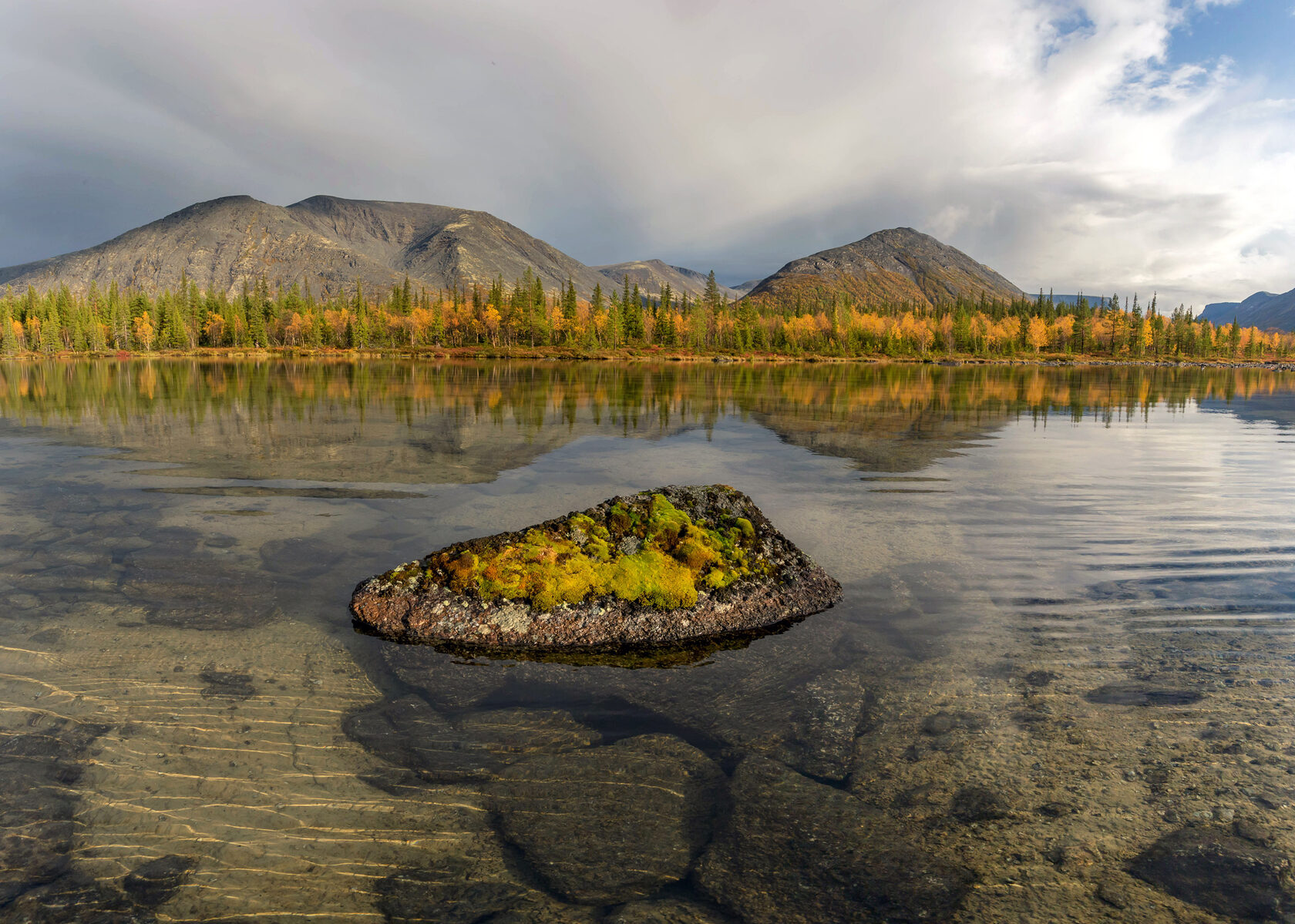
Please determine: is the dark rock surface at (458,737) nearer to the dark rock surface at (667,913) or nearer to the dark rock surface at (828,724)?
the dark rock surface at (667,913)

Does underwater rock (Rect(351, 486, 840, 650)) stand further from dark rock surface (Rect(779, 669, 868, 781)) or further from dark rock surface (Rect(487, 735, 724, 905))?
dark rock surface (Rect(487, 735, 724, 905))

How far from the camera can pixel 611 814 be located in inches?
217

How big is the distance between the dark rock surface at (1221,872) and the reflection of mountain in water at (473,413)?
1666 cm

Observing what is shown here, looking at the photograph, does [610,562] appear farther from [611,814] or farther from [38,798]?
[38,798]

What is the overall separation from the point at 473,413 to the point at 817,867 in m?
34.6

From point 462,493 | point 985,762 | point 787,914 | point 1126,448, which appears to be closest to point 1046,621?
point 985,762

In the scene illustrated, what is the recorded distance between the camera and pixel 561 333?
189500 mm

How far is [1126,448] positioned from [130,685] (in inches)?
1255

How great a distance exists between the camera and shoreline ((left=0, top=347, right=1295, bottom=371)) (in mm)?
145750

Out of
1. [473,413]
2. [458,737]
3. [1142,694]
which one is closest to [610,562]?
[458,737]

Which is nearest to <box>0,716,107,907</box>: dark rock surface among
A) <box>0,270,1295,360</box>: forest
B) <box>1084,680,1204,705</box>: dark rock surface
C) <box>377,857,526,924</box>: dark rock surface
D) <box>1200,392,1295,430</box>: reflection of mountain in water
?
<box>377,857,526,924</box>: dark rock surface

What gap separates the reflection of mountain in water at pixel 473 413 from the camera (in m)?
22.7

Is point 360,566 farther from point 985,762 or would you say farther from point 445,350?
point 445,350

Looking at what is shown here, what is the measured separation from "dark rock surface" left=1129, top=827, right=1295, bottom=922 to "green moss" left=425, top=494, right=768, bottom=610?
5702 mm
